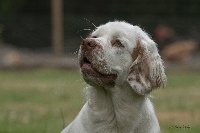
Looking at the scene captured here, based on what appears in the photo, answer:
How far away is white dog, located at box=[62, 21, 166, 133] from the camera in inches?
241

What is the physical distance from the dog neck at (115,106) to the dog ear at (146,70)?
5.6 inches

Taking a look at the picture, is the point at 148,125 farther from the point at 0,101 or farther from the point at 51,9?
the point at 51,9

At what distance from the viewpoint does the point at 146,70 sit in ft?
20.4

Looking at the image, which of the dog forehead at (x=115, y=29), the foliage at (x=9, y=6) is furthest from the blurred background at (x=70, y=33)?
the dog forehead at (x=115, y=29)

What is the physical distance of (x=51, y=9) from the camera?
979 inches

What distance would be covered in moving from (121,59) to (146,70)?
0.71 ft

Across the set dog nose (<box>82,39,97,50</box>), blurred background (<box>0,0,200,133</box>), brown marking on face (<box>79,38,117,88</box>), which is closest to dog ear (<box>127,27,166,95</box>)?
brown marking on face (<box>79,38,117,88</box>)

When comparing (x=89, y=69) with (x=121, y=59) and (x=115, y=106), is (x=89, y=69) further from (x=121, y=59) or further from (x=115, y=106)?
(x=115, y=106)

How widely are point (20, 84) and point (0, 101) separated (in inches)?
142

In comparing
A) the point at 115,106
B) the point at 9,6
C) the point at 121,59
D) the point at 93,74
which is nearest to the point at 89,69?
the point at 93,74

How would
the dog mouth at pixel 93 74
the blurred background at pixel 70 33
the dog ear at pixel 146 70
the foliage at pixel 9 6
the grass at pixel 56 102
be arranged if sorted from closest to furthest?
the dog mouth at pixel 93 74, the dog ear at pixel 146 70, the grass at pixel 56 102, the blurred background at pixel 70 33, the foliage at pixel 9 6

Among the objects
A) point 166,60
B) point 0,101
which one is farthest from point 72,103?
point 166,60

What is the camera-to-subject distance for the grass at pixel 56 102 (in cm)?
938

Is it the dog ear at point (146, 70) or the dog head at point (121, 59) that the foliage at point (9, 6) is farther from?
the dog ear at point (146, 70)
